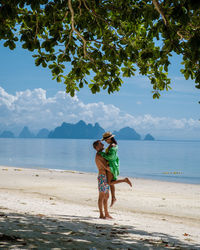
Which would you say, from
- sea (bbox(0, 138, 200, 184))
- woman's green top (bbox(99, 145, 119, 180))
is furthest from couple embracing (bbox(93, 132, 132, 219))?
sea (bbox(0, 138, 200, 184))

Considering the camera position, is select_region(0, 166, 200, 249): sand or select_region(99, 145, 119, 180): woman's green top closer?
select_region(0, 166, 200, 249): sand

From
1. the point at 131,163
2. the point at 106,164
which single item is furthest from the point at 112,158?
the point at 131,163

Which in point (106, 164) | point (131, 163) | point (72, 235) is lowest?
point (131, 163)

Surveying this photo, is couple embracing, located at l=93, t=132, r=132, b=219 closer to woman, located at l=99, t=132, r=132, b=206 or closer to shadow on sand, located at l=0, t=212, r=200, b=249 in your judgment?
woman, located at l=99, t=132, r=132, b=206

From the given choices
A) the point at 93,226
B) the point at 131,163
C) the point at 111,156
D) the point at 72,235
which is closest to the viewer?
the point at 72,235

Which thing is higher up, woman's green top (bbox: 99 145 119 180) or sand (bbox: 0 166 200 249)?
woman's green top (bbox: 99 145 119 180)

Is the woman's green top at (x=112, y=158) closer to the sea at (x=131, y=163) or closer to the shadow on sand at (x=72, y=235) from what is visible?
the shadow on sand at (x=72, y=235)

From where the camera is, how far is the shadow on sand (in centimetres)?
538

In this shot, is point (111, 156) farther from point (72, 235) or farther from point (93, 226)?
point (72, 235)

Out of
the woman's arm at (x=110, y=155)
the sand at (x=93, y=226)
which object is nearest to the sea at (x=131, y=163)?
the sand at (x=93, y=226)

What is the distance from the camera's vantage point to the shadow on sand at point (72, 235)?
538 cm

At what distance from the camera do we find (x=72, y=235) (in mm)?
6156

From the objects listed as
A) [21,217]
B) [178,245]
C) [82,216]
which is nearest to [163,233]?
[178,245]

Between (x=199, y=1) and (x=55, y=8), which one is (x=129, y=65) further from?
(x=199, y=1)
